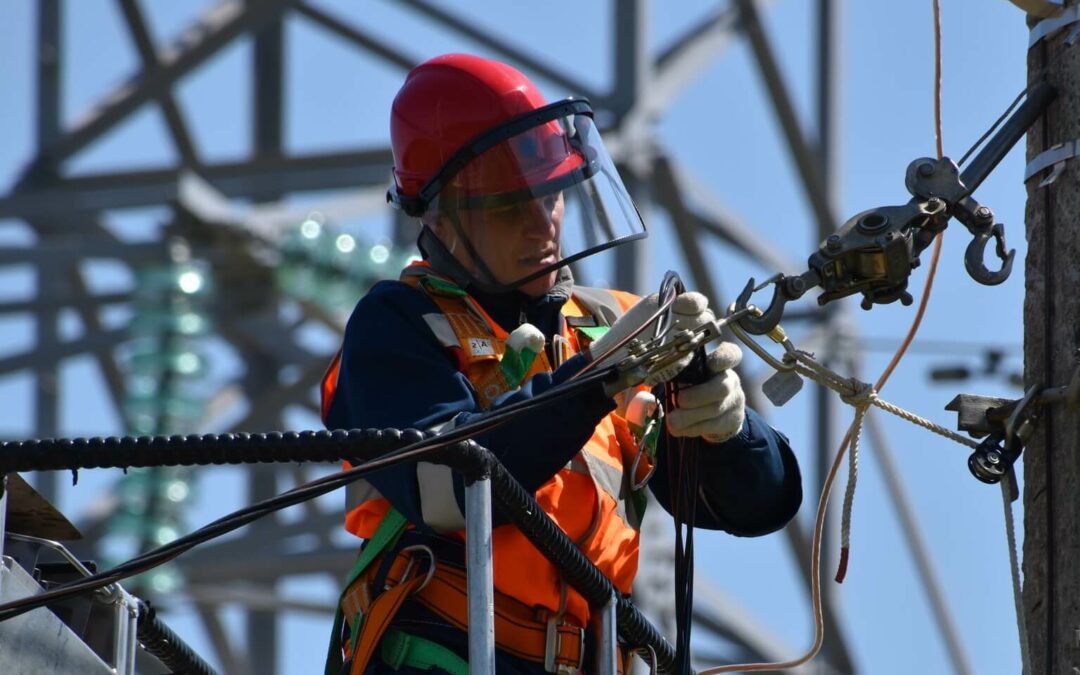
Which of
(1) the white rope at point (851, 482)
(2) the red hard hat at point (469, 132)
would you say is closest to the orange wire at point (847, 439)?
(1) the white rope at point (851, 482)

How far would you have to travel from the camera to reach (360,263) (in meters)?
13.5

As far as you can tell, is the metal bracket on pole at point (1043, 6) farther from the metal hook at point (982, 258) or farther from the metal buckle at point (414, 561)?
the metal buckle at point (414, 561)

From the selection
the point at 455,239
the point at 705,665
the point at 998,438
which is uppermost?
the point at 705,665

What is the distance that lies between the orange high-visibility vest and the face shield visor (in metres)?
0.15

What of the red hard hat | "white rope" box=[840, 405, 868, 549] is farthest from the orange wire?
the red hard hat

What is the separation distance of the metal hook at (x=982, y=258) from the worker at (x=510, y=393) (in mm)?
554

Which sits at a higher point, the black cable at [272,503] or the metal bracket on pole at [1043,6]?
the metal bracket on pole at [1043,6]

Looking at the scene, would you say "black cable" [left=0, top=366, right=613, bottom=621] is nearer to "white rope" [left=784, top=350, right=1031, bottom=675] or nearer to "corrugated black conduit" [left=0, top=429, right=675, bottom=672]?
"corrugated black conduit" [left=0, top=429, right=675, bottom=672]

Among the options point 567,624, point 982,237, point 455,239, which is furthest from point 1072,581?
point 455,239

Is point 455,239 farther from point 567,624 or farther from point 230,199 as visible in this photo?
point 230,199

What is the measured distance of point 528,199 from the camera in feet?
18.4

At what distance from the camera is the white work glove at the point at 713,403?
15.7 ft

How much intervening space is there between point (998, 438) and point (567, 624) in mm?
955

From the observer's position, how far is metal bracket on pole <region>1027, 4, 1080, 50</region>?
5.20 m
